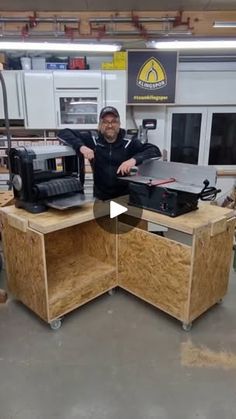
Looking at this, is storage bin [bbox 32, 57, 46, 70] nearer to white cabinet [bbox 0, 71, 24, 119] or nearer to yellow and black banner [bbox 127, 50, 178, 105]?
white cabinet [bbox 0, 71, 24, 119]

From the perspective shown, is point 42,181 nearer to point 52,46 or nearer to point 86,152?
point 86,152

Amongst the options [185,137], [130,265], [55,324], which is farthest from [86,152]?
[185,137]

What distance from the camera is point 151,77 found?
3.95m

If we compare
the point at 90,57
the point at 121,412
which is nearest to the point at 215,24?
the point at 90,57

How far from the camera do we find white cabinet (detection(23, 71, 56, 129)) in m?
3.88

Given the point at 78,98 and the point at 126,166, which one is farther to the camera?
the point at 78,98

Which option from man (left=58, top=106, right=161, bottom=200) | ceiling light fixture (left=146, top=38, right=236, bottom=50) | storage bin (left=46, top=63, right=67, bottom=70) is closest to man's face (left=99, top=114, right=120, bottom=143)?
man (left=58, top=106, right=161, bottom=200)

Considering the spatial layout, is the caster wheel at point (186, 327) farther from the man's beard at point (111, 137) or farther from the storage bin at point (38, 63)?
the storage bin at point (38, 63)

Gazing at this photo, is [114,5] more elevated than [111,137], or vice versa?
[114,5]

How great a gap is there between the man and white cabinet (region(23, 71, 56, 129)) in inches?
62.5

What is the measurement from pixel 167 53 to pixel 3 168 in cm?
277

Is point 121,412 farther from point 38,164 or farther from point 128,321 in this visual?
point 38,164
